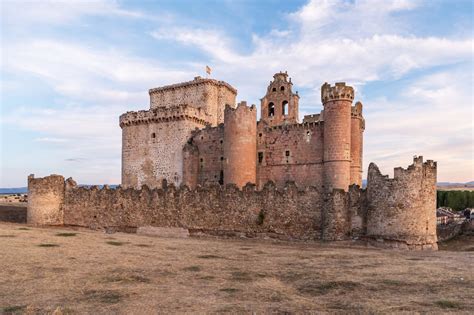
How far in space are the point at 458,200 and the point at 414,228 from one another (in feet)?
141

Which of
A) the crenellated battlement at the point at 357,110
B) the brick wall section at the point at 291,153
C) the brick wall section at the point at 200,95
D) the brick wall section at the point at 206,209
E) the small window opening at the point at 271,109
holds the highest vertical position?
the brick wall section at the point at 200,95

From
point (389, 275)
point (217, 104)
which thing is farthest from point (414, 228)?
point (217, 104)

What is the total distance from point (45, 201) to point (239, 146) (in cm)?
1500

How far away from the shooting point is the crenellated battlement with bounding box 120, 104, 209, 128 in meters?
35.6

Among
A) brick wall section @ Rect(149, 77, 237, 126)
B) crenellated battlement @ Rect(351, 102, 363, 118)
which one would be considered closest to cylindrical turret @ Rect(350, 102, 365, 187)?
crenellated battlement @ Rect(351, 102, 363, 118)

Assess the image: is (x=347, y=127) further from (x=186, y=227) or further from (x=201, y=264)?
(x=201, y=264)

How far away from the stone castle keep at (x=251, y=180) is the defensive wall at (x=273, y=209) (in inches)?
2.1

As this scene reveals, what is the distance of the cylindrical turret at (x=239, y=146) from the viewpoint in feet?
98.6

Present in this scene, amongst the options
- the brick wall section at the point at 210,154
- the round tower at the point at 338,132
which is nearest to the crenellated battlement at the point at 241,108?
the brick wall section at the point at 210,154

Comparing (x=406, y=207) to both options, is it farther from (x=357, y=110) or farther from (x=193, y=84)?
(x=193, y=84)

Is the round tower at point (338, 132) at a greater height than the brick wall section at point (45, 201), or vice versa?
the round tower at point (338, 132)

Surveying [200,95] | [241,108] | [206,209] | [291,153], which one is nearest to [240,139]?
[241,108]

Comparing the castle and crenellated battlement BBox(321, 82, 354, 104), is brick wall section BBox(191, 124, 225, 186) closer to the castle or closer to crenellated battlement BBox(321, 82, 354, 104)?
the castle

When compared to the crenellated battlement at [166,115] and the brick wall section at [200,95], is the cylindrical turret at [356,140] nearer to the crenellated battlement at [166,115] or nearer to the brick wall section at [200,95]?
the crenellated battlement at [166,115]
